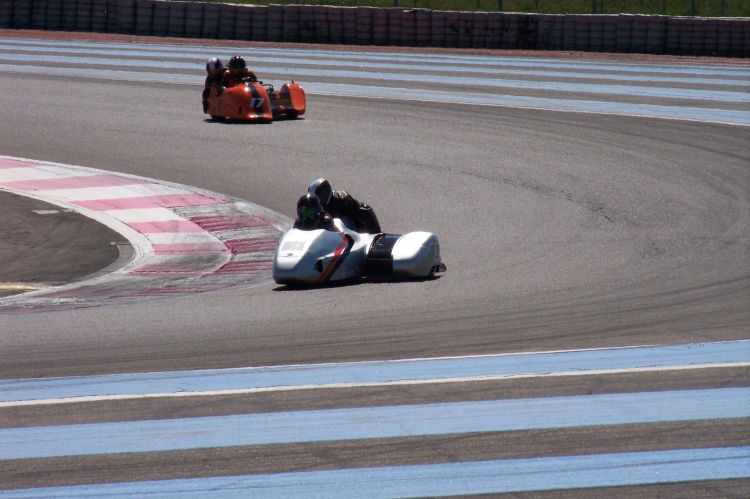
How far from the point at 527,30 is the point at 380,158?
13.6m

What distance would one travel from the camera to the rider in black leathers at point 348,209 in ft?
31.3

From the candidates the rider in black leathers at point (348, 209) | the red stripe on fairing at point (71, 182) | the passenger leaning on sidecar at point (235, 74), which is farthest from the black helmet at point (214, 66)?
the rider in black leathers at point (348, 209)

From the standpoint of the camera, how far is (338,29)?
97.7 ft

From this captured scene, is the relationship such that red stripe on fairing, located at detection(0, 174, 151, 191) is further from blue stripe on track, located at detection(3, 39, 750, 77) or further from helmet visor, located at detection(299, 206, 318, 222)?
blue stripe on track, located at detection(3, 39, 750, 77)

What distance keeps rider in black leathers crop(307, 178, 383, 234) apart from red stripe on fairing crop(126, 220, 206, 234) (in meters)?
2.47

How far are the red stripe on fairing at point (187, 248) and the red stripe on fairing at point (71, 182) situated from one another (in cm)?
313

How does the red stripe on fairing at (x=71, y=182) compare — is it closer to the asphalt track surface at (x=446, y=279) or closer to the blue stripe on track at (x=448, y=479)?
the asphalt track surface at (x=446, y=279)

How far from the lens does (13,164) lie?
15.3 m

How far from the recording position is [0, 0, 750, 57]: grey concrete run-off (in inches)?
1033

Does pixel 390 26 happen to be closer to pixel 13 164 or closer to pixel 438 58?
pixel 438 58

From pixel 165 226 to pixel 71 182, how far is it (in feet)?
8.97

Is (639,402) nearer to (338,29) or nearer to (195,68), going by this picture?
(195,68)

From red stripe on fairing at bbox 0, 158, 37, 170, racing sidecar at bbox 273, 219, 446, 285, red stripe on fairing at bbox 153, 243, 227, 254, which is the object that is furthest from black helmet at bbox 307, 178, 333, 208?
red stripe on fairing at bbox 0, 158, 37, 170

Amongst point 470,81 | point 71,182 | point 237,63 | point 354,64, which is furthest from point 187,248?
point 354,64
